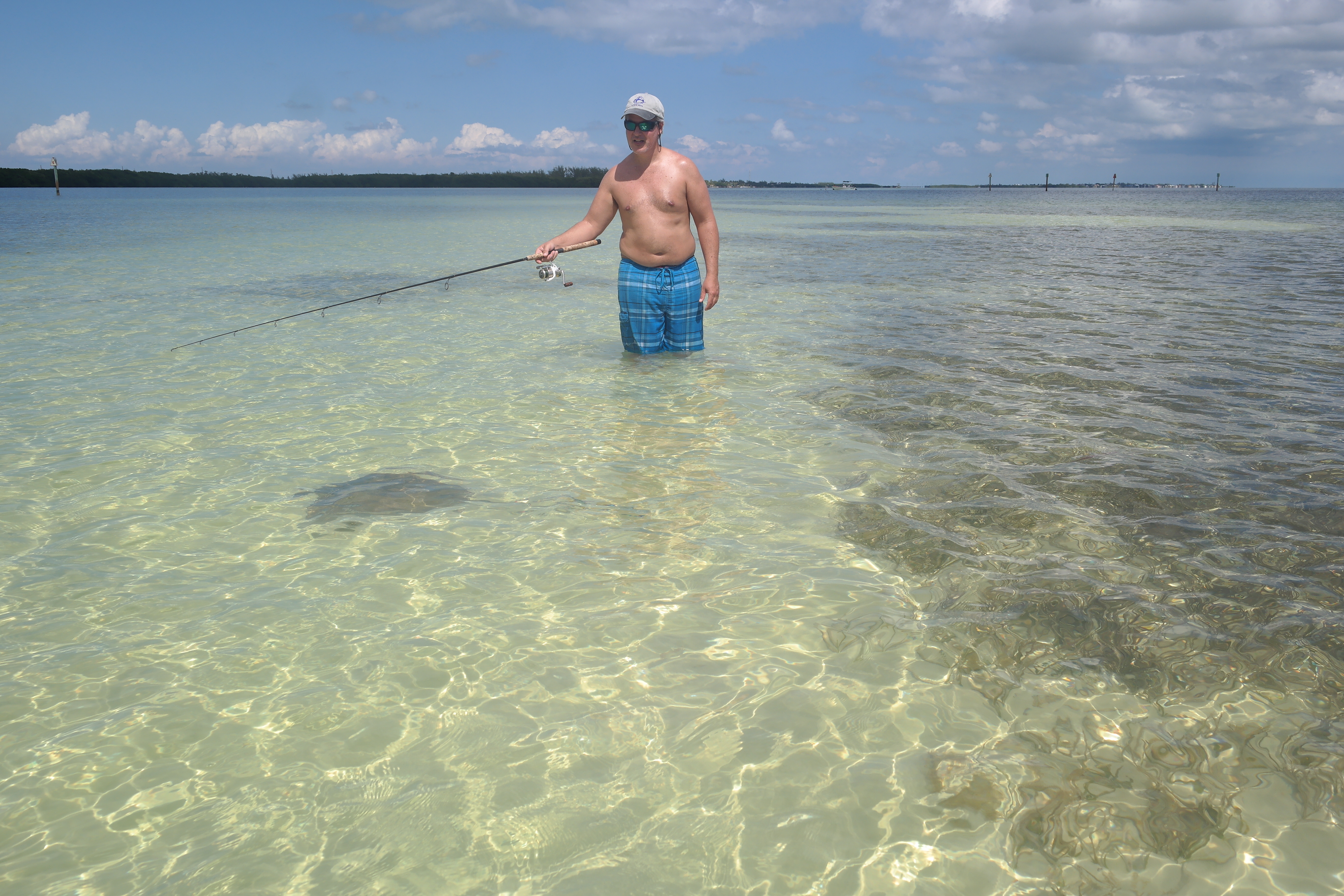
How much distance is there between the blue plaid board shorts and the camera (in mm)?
7562

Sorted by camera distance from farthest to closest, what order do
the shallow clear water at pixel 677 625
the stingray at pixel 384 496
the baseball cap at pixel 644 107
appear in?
the baseball cap at pixel 644 107 < the stingray at pixel 384 496 < the shallow clear water at pixel 677 625

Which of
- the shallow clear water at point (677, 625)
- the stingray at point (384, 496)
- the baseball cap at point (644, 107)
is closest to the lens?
the shallow clear water at point (677, 625)

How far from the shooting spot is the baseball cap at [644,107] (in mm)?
6707

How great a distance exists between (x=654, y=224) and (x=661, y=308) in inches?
36.5

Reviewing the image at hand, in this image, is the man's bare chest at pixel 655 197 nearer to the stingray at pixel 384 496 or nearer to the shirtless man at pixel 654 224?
the shirtless man at pixel 654 224

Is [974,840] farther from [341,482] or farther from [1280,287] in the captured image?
[1280,287]

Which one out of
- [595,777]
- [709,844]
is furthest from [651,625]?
[709,844]

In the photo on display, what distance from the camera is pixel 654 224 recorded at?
23.8 ft

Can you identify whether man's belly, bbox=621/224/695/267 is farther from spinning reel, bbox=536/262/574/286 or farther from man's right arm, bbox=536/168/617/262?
spinning reel, bbox=536/262/574/286

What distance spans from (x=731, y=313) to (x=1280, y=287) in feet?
31.3

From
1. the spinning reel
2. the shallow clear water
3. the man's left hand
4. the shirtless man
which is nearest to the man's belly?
the shirtless man

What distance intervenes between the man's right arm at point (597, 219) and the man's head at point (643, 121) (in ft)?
1.35

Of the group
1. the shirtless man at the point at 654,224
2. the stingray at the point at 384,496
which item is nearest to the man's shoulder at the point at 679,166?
the shirtless man at the point at 654,224

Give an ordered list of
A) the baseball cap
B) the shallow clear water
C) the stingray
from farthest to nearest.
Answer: the baseball cap
the stingray
the shallow clear water
